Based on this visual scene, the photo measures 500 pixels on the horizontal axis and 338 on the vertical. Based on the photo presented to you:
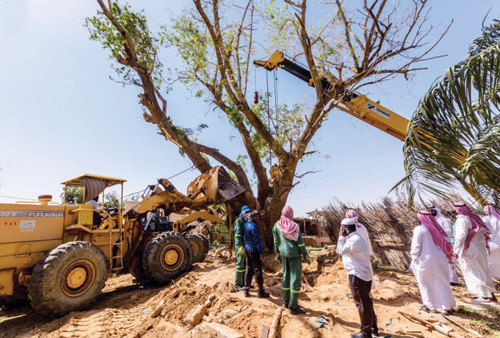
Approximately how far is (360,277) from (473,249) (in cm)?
351

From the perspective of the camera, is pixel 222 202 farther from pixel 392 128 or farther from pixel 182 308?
pixel 392 128

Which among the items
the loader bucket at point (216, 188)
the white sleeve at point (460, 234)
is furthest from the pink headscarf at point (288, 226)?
the loader bucket at point (216, 188)

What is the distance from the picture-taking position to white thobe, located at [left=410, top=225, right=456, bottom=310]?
4.81m

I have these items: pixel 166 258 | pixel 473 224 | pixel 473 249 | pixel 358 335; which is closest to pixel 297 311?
pixel 358 335

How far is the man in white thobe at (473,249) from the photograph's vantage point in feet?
18.5

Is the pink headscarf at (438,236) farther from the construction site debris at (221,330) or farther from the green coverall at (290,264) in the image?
the construction site debris at (221,330)

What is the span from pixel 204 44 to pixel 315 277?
26.0 ft

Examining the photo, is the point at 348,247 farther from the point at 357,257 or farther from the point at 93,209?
the point at 93,209

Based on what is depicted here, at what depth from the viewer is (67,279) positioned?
5852 millimetres

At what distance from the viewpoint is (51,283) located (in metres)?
5.53

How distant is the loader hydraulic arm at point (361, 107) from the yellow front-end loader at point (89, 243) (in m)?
4.28

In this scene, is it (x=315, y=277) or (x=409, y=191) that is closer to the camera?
(x=409, y=191)

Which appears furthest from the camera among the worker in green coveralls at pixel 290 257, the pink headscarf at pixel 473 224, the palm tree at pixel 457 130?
the pink headscarf at pixel 473 224

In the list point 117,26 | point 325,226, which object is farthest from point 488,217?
point 117,26
